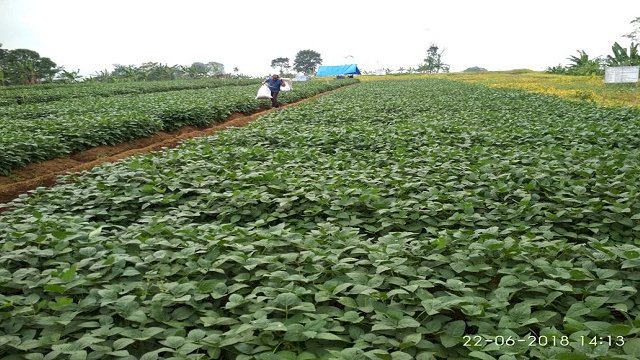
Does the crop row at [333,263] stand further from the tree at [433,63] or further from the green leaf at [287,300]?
the tree at [433,63]

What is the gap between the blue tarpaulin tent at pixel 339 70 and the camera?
2537 inches

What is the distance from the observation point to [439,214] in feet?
13.6

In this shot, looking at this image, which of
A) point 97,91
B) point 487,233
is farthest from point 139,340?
point 97,91

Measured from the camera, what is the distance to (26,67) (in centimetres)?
4500

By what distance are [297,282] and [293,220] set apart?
147 cm

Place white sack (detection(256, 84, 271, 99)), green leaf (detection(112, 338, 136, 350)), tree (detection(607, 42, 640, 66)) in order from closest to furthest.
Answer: green leaf (detection(112, 338, 136, 350)), white sack (detection(256, 84, 271, 99)), tree (detection(607, 42, 640, 66))

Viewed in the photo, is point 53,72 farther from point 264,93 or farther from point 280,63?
point 280,63

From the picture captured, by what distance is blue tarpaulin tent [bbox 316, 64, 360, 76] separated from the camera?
64.4 meters

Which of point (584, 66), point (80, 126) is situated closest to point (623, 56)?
point (584, 66)

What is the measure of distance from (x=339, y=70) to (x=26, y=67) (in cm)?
4005

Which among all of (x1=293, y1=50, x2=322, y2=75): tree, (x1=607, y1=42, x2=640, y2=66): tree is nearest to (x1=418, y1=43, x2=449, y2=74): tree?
(x1=293, y1=50, x2=322, y2=75): tree

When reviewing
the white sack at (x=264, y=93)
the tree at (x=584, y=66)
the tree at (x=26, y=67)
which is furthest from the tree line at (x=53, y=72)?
the tree at (x=584, y=66)

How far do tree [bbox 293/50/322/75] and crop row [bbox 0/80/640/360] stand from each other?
358ft

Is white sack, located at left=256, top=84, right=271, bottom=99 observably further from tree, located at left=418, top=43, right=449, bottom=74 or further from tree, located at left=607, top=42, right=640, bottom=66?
tree, located at left=418, top=43, right=449, bottom=74
